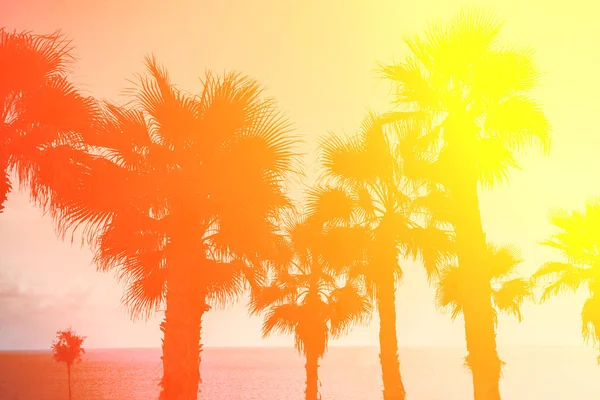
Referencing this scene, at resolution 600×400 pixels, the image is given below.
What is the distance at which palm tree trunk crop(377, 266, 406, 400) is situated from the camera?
17.1m

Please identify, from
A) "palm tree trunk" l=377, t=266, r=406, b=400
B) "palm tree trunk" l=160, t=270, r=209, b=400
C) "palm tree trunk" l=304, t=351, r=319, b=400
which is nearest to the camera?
"palm tree trunk" l=160, t=270, r=209, b=400

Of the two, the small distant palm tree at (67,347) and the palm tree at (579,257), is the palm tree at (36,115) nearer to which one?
the palm tree at (579,257)

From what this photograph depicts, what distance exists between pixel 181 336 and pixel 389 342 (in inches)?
334

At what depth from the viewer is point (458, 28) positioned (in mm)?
14750

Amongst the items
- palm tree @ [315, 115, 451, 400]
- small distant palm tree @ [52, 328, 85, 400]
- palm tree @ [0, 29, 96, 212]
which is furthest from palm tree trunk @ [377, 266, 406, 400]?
small distant palm tree @ [52, 328, 85, 400]

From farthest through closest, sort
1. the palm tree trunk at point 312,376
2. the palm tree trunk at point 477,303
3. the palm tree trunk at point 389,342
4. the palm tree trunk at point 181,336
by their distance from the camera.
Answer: the palm tree trunk at point 312,376 → the palm tree trunk at point 389,342 → the palm tree trunk at point 477,303 → the palm tree trunk at point 181,336

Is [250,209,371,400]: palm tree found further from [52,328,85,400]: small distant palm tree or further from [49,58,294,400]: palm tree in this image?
[52,328,85,400]: small distant palm tree

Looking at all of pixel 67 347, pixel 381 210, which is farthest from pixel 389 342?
pixel 67 347

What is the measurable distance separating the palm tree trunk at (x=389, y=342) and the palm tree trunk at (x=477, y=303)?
4278mm

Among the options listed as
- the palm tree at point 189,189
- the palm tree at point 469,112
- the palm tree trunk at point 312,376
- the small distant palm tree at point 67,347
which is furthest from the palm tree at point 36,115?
the small distant palm tree at point 67,347

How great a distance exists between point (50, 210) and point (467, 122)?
9948 millimetres

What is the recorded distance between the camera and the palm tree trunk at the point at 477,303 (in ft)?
41.1

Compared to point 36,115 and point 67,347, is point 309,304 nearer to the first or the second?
point 36,115

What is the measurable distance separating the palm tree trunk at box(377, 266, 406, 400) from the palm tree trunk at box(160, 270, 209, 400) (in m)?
7.48
